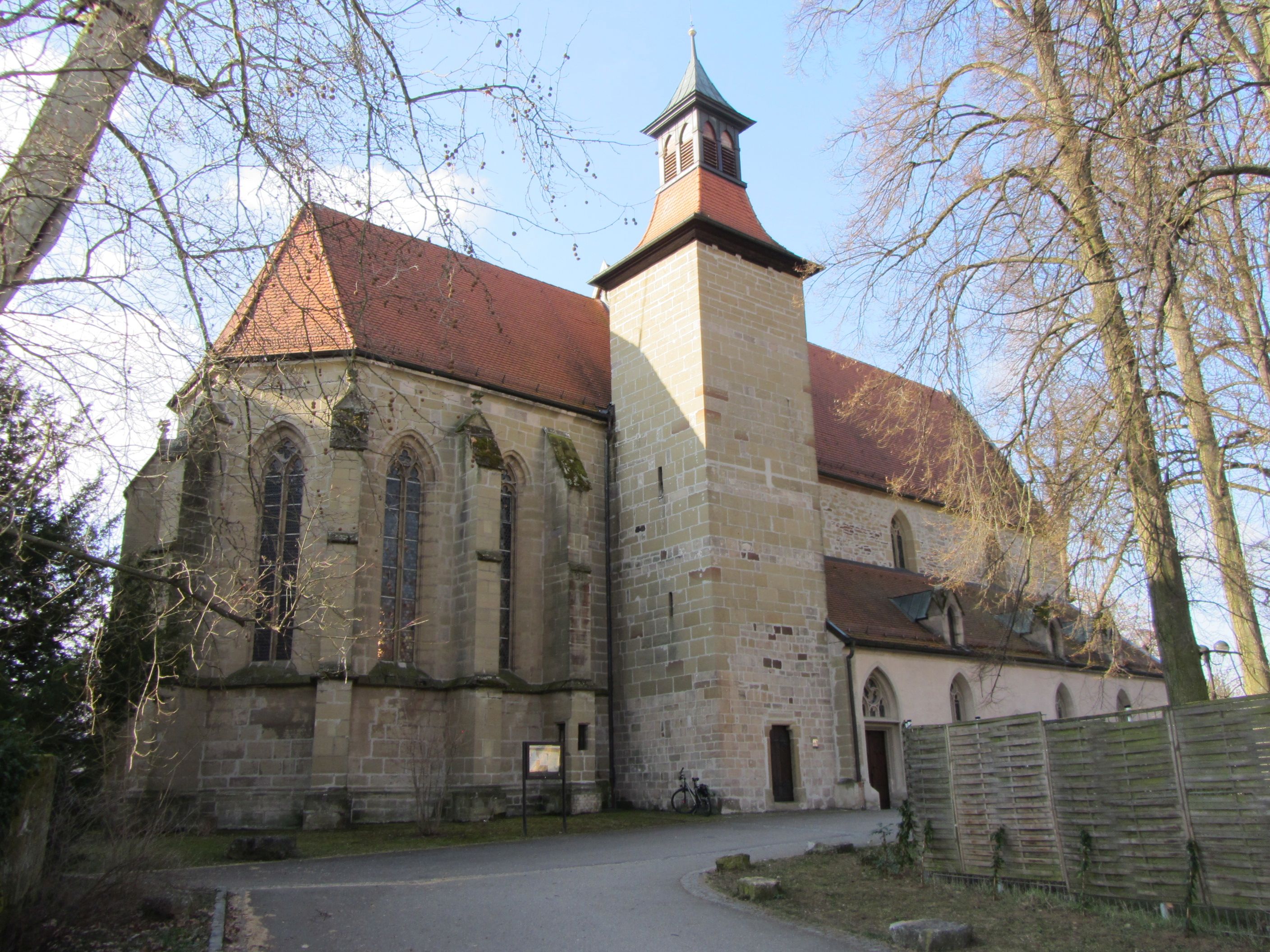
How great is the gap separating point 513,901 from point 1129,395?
22.5ft

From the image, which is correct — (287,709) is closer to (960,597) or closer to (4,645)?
(4,645)

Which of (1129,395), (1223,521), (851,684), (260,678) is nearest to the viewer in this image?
(1129,395)

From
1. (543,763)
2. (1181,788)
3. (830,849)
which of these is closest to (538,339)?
(543,763)

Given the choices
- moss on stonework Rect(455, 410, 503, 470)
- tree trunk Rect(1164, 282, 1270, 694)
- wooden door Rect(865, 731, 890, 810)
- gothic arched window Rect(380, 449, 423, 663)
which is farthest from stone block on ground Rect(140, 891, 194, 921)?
wooden door Rect(865, 731, 890, 810)

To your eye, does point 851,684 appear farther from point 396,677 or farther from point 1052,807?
point 1052,807

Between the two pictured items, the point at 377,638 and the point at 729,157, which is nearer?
the point at 377,638

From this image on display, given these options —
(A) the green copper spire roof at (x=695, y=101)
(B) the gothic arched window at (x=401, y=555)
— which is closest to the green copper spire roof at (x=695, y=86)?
(A) the green copper spire roof at (x=695, y=101)

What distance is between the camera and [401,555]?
17281mm

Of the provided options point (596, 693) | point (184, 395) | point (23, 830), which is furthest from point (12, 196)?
point (596, 693)

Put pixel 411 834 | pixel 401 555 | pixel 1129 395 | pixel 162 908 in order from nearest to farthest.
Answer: pixel 162 908, pixel 1129 395, pixel 411 834, pixel 401 555

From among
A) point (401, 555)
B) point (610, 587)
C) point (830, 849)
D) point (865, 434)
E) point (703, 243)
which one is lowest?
point (830, 849)

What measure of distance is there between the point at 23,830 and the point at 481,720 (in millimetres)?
9989

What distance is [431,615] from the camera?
673 inches

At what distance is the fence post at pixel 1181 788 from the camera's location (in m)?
6.99
